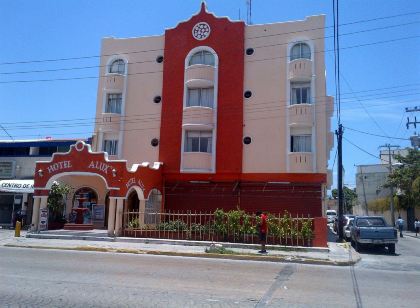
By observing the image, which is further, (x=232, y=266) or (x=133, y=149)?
(x=133, y=149)

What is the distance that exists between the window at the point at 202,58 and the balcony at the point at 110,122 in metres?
6.02

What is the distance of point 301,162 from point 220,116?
19.1 feet

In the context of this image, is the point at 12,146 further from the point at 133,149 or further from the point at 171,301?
the point at 171,301

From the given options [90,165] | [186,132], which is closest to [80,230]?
[90,165]

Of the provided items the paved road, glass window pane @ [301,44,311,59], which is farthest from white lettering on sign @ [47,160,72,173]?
glass window pane @ [301,44,311,59]

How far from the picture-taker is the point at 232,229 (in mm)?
20453

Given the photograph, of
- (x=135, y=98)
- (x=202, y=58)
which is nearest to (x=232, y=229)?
(x=202, y=58)

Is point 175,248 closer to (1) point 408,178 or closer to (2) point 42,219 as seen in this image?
(2) point 42,219

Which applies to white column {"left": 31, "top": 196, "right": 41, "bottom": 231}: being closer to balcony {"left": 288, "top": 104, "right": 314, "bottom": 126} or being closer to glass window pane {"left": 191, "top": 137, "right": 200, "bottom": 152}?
A: glass window pane {"left": 191, "top": 137, "right": 200, "bottom": 152}

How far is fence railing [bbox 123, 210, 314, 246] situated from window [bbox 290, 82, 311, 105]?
7.95 m

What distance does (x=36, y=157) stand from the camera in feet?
101

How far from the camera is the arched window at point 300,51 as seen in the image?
84.8 feet

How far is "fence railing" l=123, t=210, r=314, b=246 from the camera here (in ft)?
64.5

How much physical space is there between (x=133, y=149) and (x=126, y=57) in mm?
6446
